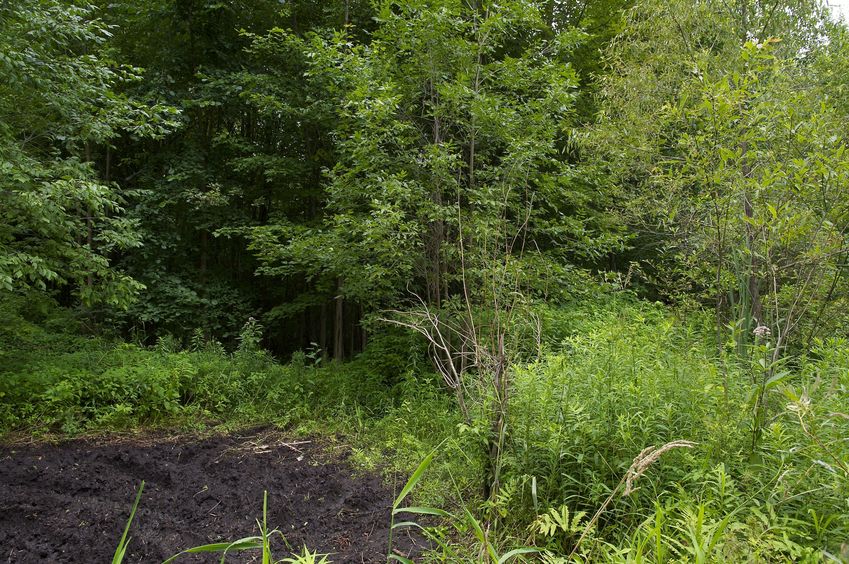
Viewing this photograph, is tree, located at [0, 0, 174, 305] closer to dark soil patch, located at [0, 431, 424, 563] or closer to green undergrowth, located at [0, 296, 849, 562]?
green undergrowth, located at [0, 296, 849, 562]

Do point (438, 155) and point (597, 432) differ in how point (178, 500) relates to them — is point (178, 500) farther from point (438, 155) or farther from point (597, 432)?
point (438, 155)

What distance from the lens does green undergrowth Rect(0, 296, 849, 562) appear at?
6.58ft

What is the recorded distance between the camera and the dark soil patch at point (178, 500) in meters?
2.96

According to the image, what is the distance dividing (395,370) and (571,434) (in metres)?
3.71

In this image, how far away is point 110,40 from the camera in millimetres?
7699

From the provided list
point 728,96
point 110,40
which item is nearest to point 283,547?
point 728,96

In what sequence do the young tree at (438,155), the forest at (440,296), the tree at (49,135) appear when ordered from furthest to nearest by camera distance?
the young tree at (438,155) < the tree at (49,135) < the forest at (440,296)

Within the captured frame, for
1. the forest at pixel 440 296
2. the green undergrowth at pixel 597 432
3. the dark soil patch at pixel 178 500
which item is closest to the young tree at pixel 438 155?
the forest at pixel 440 296

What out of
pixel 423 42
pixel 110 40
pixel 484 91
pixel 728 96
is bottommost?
pixel 728 96

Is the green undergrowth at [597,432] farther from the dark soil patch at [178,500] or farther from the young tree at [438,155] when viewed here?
the young tree at [438,155]

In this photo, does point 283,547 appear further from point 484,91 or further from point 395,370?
point 484,91

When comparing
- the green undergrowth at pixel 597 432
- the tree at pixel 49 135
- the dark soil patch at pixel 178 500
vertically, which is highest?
the tree at pixel 49 135

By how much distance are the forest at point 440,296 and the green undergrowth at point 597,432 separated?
0.02 m

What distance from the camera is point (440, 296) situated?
611 cm
